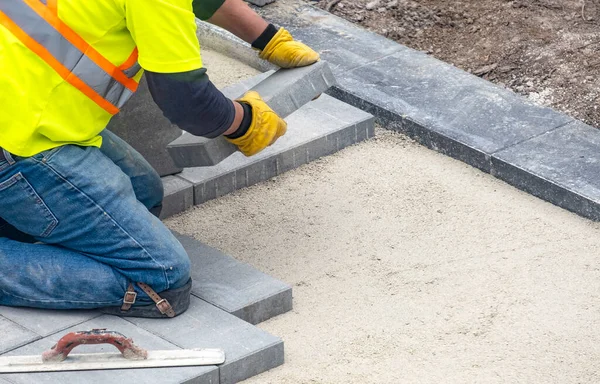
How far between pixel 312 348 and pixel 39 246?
106cm

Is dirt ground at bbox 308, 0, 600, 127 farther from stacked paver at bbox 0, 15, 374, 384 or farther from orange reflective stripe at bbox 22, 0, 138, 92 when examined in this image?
orange reflective stripe at bbox 22, 0, 138, 92

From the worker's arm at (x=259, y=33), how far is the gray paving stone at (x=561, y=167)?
1124 millimetres

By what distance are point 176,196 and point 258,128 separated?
890 millimetres

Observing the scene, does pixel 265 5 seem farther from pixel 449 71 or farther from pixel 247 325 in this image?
pixel 247 325

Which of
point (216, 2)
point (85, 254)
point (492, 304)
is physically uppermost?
point (216, 2)

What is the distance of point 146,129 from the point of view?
5.09 m

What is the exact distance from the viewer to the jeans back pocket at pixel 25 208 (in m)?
4.04

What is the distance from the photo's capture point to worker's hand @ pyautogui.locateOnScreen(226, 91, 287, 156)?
14.1 feet

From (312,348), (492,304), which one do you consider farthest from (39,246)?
(492,304)

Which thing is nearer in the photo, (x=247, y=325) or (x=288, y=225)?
(x=247, y=325)

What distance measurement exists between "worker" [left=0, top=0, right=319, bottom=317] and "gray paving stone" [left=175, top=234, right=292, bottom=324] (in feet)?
0.54

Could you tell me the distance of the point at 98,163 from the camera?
4102 millimetres

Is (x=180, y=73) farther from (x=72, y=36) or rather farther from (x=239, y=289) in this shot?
(x=239, y=289)

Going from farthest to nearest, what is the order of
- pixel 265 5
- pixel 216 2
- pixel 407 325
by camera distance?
1. pixel 265 5
2. pixel 216 2
3. pixel 407 325
